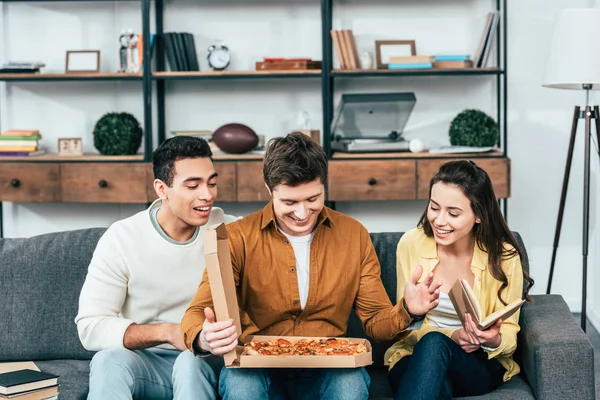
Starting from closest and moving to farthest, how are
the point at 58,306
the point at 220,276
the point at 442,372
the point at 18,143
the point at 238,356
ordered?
the point at 220,276, the point at 238,356, the point at 442,372, the point at 58,306, the point at 18,143

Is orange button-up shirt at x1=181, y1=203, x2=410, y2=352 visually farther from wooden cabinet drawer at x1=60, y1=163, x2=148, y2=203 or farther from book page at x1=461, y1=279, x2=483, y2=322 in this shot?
wooden cabinet drawer at x1=60, y1=163, x2=148, y2=203

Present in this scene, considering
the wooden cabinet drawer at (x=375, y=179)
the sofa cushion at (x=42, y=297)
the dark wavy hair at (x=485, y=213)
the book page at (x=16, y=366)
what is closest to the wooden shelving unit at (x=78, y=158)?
the wooden cabinet drawer at (x=375, y=179)

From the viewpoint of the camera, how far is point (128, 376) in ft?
7.11

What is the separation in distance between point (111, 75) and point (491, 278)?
254cm

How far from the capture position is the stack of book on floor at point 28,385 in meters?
2.06

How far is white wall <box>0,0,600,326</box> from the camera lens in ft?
14.8

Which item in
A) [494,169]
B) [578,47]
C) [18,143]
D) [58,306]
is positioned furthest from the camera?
[18,143]

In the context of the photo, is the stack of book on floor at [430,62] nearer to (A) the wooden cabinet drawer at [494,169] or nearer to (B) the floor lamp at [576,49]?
(A) the wooden cabinet drawer at [494,169]

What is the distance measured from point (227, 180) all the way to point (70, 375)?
1.89 m

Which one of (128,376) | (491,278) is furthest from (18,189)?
(491,278)

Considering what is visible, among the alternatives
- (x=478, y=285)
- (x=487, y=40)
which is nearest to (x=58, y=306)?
(x=478, y=285)

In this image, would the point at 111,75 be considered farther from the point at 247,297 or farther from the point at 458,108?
the point at 247,297

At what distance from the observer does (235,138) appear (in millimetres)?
4199

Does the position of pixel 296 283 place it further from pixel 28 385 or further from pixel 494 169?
pixel 494 169
